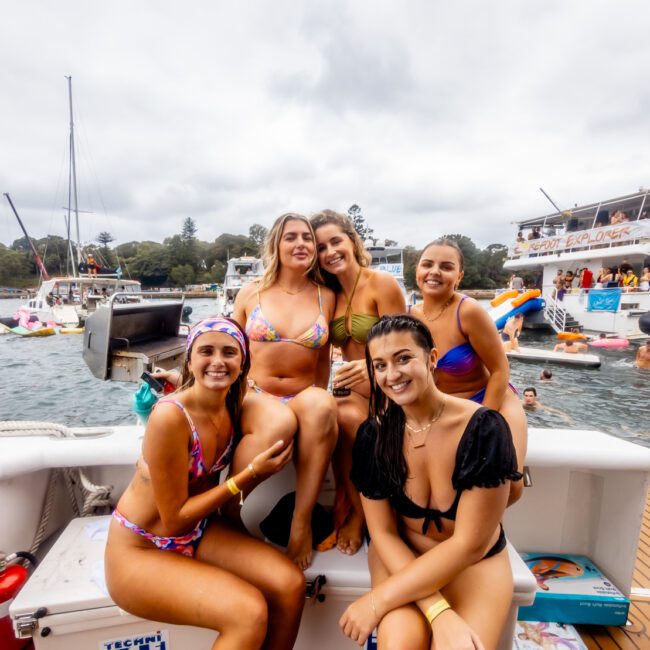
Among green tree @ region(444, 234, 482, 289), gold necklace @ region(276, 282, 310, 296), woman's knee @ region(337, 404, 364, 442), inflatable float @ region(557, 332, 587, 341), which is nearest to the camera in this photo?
woman's knee @ region(337, 404, 364, 442)

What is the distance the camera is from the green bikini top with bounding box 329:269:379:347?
84.5 inches

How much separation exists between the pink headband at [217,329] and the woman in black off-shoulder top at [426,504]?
0.52m

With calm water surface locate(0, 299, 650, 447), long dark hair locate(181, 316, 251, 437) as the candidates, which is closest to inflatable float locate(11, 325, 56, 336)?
calm water surface locate(0, 299, 650, 447)

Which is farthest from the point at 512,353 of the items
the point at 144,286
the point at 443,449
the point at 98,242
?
the point at 98,242

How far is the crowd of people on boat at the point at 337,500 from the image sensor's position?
1.32 m

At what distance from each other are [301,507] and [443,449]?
65 centimetres

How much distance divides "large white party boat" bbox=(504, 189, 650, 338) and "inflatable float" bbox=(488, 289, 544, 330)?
81.2 inches

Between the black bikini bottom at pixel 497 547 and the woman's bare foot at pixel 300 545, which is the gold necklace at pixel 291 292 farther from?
the black bikini bottom at pixel 497 547

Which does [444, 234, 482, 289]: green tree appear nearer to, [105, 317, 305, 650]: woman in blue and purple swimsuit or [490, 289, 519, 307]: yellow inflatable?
[490, 289, 519, 307]: yellow inflatable

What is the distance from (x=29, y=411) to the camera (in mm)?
9766

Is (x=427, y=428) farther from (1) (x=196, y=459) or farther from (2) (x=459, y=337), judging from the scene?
(1) (x=196, y=459)

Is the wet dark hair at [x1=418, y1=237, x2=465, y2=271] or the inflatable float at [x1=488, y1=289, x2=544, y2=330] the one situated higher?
the wet dark hair at [x1=418, y1=237, x2=465, y2=271]

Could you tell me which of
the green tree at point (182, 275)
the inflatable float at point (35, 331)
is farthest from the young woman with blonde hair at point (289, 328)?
the green tree at point (182, 275)

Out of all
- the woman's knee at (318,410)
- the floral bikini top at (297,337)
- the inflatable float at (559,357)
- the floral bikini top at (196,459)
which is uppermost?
the floral bikini top at (297,337)
